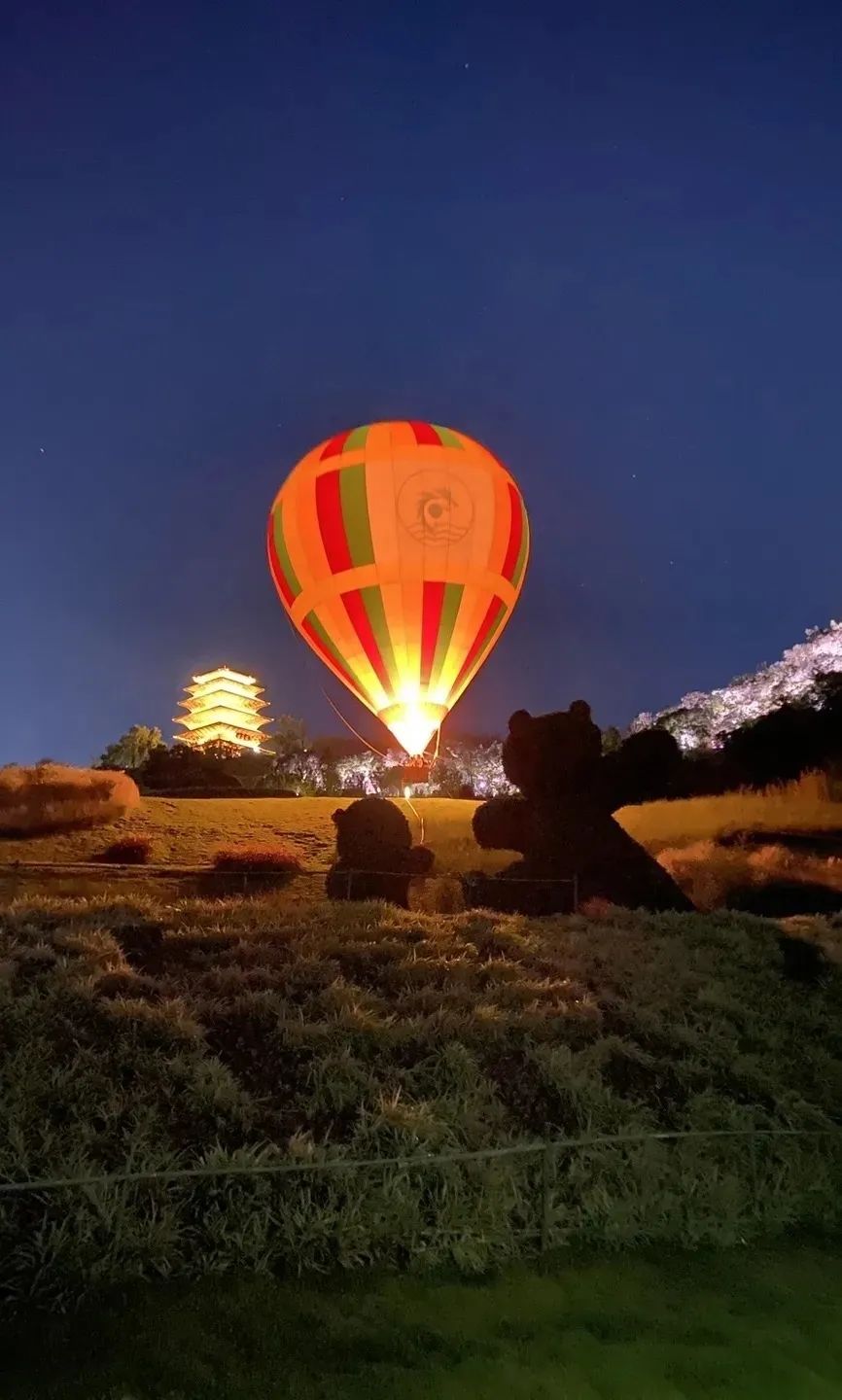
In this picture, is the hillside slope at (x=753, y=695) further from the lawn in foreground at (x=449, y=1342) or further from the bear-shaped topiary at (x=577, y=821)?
the lawn in foreground at (x=449, y=1342)

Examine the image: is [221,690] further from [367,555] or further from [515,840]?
[515,840]

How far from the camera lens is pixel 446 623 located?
22.9 m

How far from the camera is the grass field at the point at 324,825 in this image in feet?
59.7

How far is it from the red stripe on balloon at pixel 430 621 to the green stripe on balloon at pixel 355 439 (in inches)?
152

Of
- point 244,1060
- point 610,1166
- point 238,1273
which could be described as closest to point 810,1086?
point 610,1166

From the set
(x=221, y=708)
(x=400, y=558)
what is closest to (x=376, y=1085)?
(x=400, y=558)

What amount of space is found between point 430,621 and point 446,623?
0.50 metres

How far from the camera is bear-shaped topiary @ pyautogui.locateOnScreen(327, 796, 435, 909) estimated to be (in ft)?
53.5

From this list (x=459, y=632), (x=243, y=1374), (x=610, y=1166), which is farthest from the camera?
(x=459, y=632)

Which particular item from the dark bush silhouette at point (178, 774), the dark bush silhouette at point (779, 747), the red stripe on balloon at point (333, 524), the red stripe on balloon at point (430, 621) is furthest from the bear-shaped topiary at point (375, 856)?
the dark bush silhouette at point (178, 774)

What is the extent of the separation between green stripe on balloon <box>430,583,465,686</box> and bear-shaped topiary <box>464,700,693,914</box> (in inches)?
263

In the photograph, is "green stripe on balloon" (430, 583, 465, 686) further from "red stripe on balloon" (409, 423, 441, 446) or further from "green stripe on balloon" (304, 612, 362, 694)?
"red stripe on balloon" (409, 423, 441, 446)

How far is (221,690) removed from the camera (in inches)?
3135

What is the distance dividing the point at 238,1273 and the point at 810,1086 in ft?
22.9
